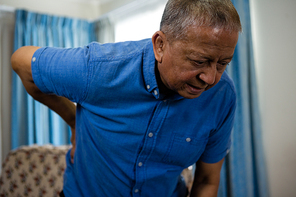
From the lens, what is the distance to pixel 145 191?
0.92 meters

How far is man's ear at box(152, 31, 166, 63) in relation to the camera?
2.33 feet

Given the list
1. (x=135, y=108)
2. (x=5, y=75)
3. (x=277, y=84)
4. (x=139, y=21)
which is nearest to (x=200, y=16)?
(x=135, y=108)

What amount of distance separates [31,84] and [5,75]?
7.85 ft

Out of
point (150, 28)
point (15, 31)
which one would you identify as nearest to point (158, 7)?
point (150, 28)

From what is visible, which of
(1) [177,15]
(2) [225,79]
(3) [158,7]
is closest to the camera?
(1) [177,15]

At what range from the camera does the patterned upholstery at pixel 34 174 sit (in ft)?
6.05

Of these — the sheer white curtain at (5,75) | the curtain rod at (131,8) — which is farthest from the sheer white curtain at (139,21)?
the sheer white curtain at (5,75)

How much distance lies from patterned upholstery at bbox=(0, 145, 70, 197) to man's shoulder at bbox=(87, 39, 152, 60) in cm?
130

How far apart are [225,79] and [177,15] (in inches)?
12.6

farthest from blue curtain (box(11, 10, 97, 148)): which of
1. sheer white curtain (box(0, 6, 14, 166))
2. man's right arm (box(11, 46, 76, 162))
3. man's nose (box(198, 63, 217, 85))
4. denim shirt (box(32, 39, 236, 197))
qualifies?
man's nose (box(198, 63, 217, 85))

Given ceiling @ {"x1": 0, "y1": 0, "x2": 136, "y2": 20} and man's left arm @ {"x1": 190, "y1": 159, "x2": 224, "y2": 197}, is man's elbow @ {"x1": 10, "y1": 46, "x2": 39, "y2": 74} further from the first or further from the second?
ceiling @ {"x1": 0, "y1": 0, "x2": 136, "y2": 20}

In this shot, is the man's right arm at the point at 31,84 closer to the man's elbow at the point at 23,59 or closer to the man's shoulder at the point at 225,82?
the man's elbow at the point at 23,59

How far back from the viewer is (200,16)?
0.61 meters

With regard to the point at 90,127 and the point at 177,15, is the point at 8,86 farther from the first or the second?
the point at 177,15
